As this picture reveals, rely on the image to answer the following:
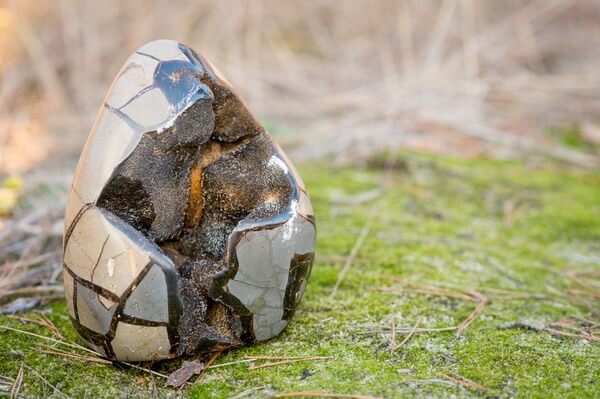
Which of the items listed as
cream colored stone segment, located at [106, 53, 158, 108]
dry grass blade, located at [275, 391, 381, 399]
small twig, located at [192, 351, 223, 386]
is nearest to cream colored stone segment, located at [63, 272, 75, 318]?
small twig, located at [192, 351, 223, 386]

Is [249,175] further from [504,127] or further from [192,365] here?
[504,127]

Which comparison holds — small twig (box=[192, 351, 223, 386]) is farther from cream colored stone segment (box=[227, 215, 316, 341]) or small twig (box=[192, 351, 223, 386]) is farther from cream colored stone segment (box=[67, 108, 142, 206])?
cream colored stone segment (box=[67, 108, 142, 206])

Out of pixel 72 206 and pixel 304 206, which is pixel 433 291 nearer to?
pixel 304 206

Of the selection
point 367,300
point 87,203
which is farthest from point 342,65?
point 87,203

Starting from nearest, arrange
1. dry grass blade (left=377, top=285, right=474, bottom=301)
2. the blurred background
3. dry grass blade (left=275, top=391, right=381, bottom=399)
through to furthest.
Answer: dry grass blade (left=275, top=391, right=381, bottom=399) < dry grass blade (left=377, top=285, right=474, bottom=301) < the blurred background

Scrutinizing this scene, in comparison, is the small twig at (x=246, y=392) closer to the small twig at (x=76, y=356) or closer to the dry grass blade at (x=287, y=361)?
the dry grass blade at (x=287, y=361)

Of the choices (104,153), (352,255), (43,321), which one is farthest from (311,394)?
(352,255)
